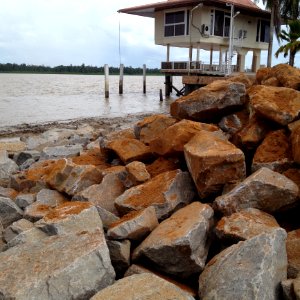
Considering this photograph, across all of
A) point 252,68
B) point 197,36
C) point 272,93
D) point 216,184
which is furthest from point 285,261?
point 252,68

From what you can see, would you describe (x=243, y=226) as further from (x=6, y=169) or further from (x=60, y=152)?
(x=6, y=169)

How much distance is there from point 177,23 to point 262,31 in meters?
8.28

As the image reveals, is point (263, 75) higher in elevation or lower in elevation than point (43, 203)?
higher

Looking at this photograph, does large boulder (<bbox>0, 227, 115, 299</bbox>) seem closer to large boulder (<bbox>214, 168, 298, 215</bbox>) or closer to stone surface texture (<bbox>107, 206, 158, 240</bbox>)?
stone surface texture (<bbox>107, 206, 158, 240</bbox>)

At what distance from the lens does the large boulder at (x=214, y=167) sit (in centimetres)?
464

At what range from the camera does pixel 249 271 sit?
3.12 m

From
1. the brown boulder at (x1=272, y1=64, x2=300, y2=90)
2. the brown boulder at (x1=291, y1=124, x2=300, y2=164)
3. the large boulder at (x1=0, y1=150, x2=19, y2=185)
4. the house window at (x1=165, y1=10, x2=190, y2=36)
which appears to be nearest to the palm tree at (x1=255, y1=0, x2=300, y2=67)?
the house window at (x1=165, y1=10, x2=190, y2=36)

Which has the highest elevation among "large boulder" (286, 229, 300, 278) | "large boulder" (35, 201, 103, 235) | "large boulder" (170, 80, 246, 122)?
"large boulder" (170, 80, 246, 122)

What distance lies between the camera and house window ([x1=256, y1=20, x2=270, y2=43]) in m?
33.0

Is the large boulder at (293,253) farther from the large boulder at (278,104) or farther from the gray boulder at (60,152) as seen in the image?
the gray boulder at (60,152)

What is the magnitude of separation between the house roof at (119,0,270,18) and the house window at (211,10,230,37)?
739 millimetres

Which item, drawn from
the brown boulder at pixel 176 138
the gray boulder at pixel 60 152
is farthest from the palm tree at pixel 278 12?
the brown boulder at pixel 176 138

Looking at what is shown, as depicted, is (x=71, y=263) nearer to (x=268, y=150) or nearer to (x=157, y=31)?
(x=268, y=150)

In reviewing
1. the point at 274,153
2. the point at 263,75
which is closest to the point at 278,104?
the point at 274,153
